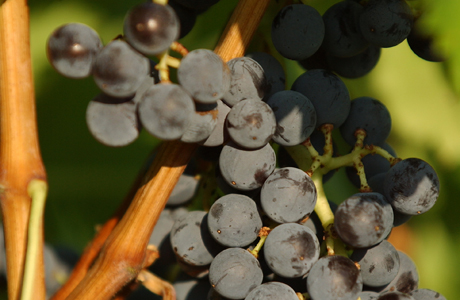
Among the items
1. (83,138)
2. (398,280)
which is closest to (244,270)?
(398,280)

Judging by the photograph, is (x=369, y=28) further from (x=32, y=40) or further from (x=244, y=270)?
(x=32, y=40)

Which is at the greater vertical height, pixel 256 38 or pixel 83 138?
pixel 256 38

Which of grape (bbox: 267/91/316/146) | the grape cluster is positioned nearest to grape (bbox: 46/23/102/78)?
the grape cluster

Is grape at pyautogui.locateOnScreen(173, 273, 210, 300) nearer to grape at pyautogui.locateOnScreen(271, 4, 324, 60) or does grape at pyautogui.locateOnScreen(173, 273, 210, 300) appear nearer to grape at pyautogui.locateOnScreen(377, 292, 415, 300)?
grape at pyautogui.locateOnScreen(377, 292, 415, 300)

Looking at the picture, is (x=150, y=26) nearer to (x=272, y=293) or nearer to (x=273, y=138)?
(x=273, y=138)

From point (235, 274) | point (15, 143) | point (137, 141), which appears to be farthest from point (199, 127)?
point (137, 141)
